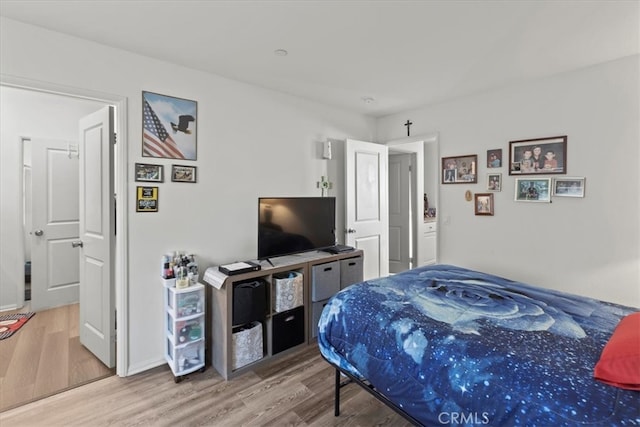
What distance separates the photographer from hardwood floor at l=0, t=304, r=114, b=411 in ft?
7.26

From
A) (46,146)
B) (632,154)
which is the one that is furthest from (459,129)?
(46,146)

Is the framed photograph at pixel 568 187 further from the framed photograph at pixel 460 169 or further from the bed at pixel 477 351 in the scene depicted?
the bed at pixel 477 351

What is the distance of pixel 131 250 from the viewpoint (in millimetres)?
2412

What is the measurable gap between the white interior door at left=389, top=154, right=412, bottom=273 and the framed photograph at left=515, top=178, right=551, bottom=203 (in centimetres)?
227

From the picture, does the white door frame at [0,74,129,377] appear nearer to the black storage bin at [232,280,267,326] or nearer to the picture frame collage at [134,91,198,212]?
the picture frame collage at [134,91,198,212]

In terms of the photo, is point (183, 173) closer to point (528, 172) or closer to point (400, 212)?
point (528, 172)

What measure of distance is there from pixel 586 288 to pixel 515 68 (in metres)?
2.02

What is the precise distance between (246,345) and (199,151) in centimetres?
169

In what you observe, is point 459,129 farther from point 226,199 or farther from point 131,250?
point 131,250

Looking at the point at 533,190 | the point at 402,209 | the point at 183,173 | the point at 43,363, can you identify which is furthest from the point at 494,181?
the point at 43,363

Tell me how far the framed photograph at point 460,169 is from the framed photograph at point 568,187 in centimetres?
73

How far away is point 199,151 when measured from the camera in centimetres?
272

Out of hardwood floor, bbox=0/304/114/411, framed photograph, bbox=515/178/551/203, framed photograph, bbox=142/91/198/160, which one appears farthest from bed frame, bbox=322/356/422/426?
framed photograph, bbox=515/178/551/203

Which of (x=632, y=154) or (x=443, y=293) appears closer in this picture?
(x=443, y=293)
